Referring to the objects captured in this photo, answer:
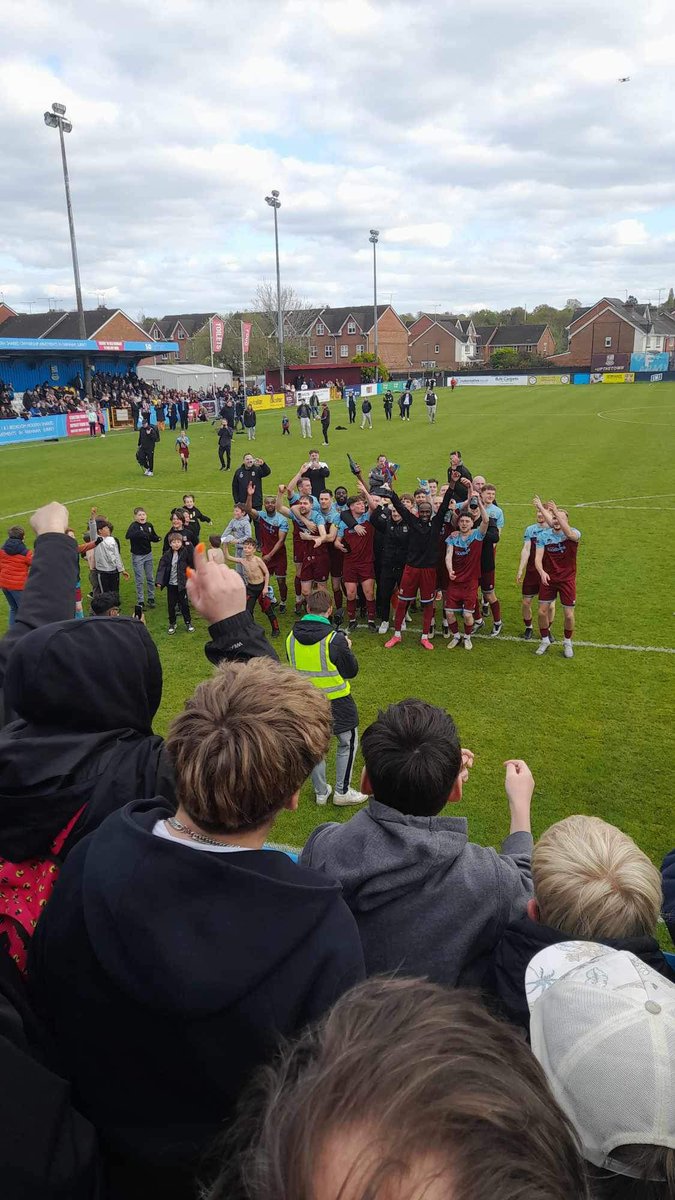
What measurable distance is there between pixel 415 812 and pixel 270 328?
8700 centimetres

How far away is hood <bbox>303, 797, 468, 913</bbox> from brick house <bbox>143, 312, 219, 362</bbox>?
311 feet

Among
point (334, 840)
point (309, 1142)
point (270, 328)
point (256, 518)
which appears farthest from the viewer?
point (270, 328)

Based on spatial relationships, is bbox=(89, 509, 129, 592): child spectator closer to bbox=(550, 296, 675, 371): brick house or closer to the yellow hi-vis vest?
the yellow hi-vis vest

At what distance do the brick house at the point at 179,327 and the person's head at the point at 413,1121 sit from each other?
315ft

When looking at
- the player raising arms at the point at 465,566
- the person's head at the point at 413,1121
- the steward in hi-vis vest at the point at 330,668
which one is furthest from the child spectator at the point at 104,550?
the person's head at the point at 413,1121

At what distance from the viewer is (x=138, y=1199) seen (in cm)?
163

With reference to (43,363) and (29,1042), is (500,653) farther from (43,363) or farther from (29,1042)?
(43,363)

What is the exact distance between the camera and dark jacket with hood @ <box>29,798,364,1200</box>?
1.45 m

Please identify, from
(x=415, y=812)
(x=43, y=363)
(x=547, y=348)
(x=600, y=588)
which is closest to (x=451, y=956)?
(x=415, y=812)

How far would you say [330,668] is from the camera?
19.3 feet

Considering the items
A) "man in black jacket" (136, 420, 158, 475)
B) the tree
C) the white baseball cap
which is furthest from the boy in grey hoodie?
the tree

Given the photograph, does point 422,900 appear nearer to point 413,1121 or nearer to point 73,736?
Answer: point 73,736

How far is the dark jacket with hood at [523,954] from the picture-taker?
Answer: 6.92ft

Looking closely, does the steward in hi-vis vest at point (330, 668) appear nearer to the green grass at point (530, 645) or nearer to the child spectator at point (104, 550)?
the green grass at point (530, 645)
